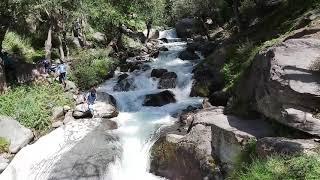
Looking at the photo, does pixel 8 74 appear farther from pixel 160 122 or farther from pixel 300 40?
pixel 300 40

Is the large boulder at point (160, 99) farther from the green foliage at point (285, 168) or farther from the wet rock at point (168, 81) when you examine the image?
the green foliage at point (285, 168)

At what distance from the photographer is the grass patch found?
35062 mm

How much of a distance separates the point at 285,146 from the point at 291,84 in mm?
2844

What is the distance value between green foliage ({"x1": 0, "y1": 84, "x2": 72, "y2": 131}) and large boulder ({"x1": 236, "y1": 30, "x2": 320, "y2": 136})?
12083 millimetres

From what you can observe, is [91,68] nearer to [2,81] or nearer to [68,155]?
[2,81]

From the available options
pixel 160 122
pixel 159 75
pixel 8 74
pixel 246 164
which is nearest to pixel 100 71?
pixel 159 75

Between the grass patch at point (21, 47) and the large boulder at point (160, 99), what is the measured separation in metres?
13.0

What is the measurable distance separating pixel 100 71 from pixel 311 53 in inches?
767

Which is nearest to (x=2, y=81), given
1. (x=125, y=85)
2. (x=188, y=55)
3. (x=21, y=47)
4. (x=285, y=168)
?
(x=125, y=85)

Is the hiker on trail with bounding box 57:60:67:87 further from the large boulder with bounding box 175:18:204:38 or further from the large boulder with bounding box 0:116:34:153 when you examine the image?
the large boulder with bounding box 175:18:204:38

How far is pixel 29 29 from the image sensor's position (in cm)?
3869

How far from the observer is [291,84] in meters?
13.8

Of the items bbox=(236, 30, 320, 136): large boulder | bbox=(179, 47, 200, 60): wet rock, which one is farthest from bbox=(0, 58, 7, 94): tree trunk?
bbox=(236, 30, 320, 136): large boulder

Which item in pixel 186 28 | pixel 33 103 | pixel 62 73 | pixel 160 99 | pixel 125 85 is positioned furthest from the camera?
pixel 186 28
